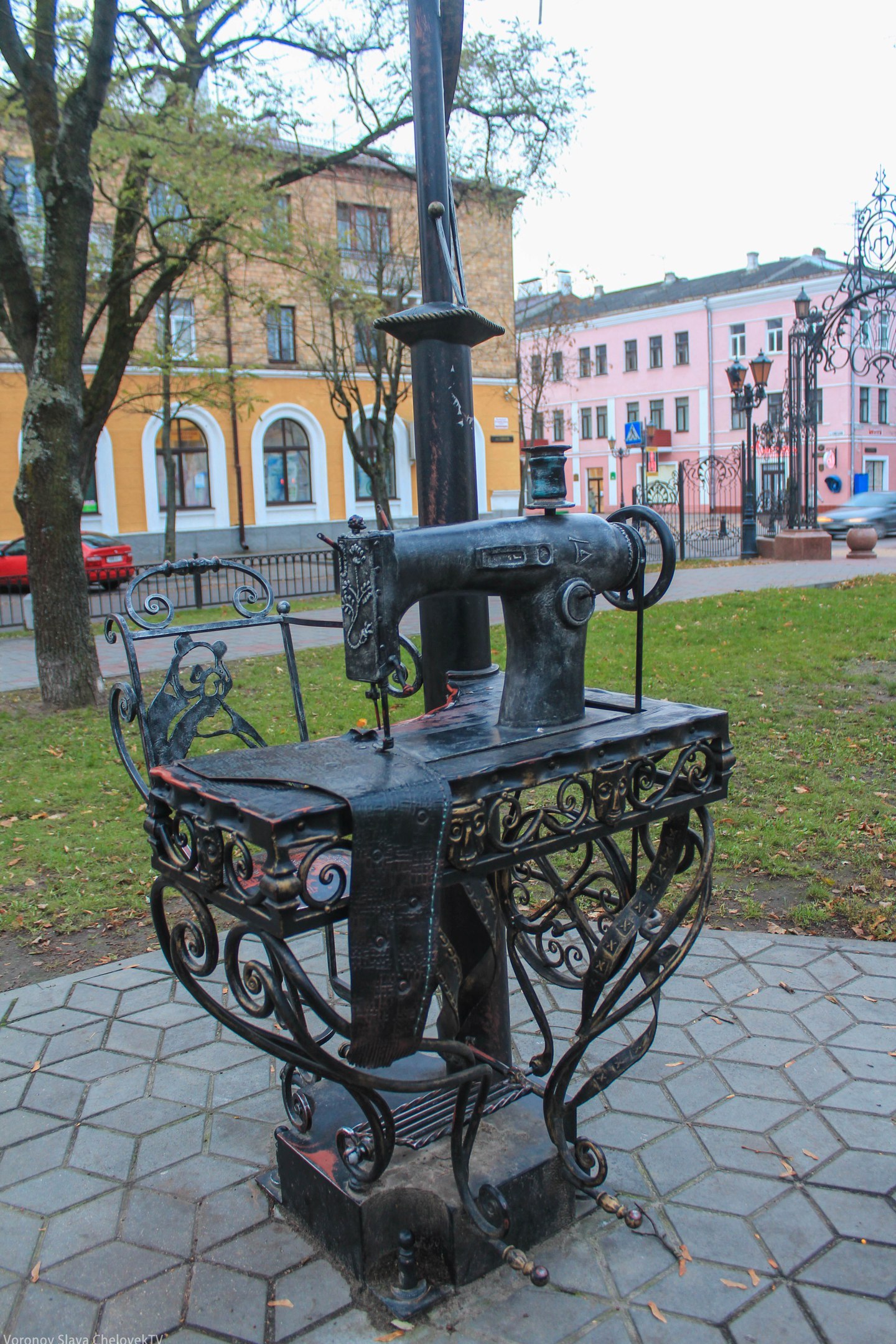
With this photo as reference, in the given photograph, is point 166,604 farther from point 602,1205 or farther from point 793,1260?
point 793,1260

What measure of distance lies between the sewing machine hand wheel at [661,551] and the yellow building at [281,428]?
19913 millimetres

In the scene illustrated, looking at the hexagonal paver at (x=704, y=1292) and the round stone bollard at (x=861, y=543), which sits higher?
the round stone bollard at (x=861, y=543)

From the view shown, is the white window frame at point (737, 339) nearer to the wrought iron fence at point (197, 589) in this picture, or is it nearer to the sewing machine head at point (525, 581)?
the wrought iron fence at point (197, 589)

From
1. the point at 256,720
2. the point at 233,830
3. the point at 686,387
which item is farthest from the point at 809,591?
the point at 686,387

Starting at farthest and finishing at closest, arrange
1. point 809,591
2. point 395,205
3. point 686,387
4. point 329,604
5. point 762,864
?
1. point 686,387
2. point 395,205
3. point 329,604
4. point 809,591
5. point 762,864

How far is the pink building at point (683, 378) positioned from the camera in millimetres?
40719

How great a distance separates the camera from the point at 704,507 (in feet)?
140

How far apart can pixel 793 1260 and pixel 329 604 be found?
12.9m

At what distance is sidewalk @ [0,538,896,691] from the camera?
1038 centimetres

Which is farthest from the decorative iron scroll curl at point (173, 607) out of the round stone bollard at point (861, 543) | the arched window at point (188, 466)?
the arched window at point (188, 466)

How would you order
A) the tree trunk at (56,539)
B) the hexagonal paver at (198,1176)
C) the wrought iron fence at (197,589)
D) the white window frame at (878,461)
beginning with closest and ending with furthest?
the hexagonal paver at (198,1176)
the tree trunk at (56,539)
the wrought iron fence at (197,589)
the white window frame at (878,461)

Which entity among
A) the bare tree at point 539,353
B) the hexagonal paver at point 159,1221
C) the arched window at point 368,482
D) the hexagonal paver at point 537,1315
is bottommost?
the hexagonal paver at point 537,1315

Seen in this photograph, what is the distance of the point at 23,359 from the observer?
26.7ft

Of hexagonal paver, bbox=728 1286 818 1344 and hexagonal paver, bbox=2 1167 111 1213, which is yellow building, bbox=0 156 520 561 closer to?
hexagonal paver, bbox=2 1167 111 1213
